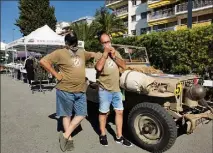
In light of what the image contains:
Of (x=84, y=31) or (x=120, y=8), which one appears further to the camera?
(x=120, y=8)

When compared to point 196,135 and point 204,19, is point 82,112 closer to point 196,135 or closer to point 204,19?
point 196,135

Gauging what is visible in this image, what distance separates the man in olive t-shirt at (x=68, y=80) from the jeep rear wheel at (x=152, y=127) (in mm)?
871

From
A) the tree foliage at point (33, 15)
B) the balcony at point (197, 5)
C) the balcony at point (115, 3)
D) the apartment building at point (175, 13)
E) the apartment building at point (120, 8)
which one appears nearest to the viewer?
the tree foliage at point (33, 15)

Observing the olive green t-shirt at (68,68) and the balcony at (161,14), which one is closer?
the olive green t-shirt at (68,68)

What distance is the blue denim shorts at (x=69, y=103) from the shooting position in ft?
14.0

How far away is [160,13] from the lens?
43.6 m

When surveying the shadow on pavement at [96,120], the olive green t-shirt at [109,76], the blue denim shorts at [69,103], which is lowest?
the shadow on pavement at [96,120]

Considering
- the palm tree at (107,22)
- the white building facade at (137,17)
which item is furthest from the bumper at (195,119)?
the white building facade at (137,17)

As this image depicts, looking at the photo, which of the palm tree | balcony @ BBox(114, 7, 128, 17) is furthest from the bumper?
balcony @ BBox(114, 7, 128, 17)

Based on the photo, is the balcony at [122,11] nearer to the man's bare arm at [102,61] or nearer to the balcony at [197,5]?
the balcony at [197,5]

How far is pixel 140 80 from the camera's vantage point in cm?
438

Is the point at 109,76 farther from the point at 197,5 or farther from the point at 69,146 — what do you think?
the point at 197,5

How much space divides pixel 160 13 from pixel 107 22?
12.1 m

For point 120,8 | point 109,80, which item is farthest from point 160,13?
point 109,80
